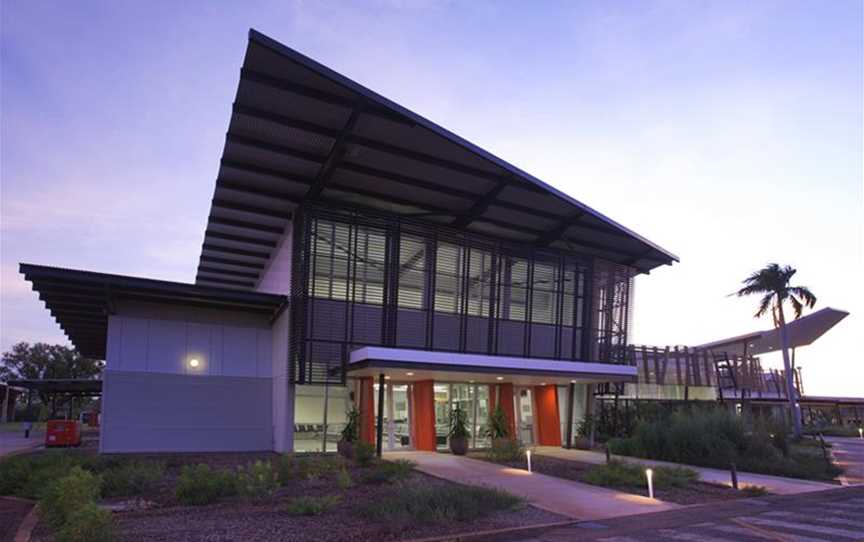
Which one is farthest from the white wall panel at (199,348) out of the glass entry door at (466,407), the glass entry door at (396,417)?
the glass entry door at (466,407)

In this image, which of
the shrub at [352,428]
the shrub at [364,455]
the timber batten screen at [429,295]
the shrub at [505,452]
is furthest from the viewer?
the timber batten screen at [429,295]

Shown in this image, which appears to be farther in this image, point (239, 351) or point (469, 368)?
point (239, 351)

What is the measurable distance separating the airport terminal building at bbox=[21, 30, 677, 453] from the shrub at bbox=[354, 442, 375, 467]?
245 centimetres

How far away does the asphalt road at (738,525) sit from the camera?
10141 mm

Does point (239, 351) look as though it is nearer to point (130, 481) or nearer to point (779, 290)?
point (130, 481)

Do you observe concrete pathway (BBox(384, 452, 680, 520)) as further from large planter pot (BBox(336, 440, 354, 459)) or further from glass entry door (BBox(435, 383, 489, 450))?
glass entry door (BBox(435, 383, 489, 450))

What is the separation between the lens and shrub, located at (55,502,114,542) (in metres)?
7.74

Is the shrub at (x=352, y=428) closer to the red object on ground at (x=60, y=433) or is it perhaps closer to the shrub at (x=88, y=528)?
the shrub at (x=88, y=528)

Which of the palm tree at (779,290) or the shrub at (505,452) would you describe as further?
the palm tree at (779,290)

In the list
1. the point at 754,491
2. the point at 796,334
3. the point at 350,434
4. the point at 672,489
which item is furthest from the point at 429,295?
the point at 796,334

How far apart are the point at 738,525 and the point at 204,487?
31.9ft

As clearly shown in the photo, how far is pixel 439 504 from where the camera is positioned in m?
11.4

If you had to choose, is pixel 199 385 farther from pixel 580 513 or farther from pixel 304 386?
pixel 580 513

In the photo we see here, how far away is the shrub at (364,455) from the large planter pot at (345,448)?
6.47 feet
